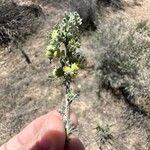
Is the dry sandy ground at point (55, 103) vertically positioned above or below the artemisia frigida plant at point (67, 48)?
below

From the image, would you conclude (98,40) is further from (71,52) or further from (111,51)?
(71,52)

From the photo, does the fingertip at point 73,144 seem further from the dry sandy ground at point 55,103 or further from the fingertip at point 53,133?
the dry sandy ground at point 55,103

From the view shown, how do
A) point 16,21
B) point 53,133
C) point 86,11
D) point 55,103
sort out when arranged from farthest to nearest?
1. point 86,11
2. point 16,21
3. point 55,103
4. point 53,133

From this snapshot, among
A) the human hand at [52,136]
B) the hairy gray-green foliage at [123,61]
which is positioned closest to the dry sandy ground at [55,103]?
the hairy gray-green foliage at [123,61]

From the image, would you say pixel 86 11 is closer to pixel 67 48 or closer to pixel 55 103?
pixel 55 103

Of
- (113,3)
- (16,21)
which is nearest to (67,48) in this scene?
(16,21)

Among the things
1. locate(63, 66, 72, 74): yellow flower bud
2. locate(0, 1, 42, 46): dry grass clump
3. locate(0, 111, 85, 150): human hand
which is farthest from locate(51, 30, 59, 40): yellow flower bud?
locate(0, 1, 42, 46): dry grass clump
